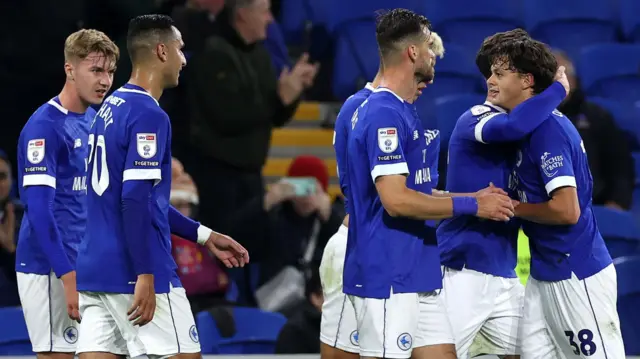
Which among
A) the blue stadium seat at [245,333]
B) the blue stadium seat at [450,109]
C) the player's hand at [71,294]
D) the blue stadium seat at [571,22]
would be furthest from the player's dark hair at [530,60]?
the blue stadium seat at [571,22]

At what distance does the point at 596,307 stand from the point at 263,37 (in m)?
3.88

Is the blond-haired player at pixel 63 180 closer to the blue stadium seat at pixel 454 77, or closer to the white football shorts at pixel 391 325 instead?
the white football shorts at pixel 391 325

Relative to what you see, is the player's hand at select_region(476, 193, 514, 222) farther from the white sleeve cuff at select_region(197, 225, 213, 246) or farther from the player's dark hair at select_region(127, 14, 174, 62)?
the player's dark hair at select_region(127, 14, 174, 62)

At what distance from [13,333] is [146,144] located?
3.09 m

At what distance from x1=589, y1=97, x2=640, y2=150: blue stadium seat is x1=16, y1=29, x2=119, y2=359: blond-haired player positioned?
4.35m

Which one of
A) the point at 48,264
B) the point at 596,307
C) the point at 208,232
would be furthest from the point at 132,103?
the point at 596,307

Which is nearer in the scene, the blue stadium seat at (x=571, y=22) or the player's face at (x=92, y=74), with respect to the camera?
the player's face at (x=92, y=74)

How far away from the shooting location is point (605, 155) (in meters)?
7.28

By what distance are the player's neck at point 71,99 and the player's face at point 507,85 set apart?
1.62 m

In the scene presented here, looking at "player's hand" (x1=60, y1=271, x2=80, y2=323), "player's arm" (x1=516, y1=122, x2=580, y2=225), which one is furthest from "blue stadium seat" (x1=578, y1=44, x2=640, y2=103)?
"player's hand" (x1=60, y1=271, x2=80, y2=323)

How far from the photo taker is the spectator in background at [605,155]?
7.25 meters

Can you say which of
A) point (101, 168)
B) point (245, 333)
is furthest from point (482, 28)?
point (101, 168)

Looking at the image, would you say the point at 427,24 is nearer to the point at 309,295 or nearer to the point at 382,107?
the point at 382,107

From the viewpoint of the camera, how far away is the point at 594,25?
8.51 m
